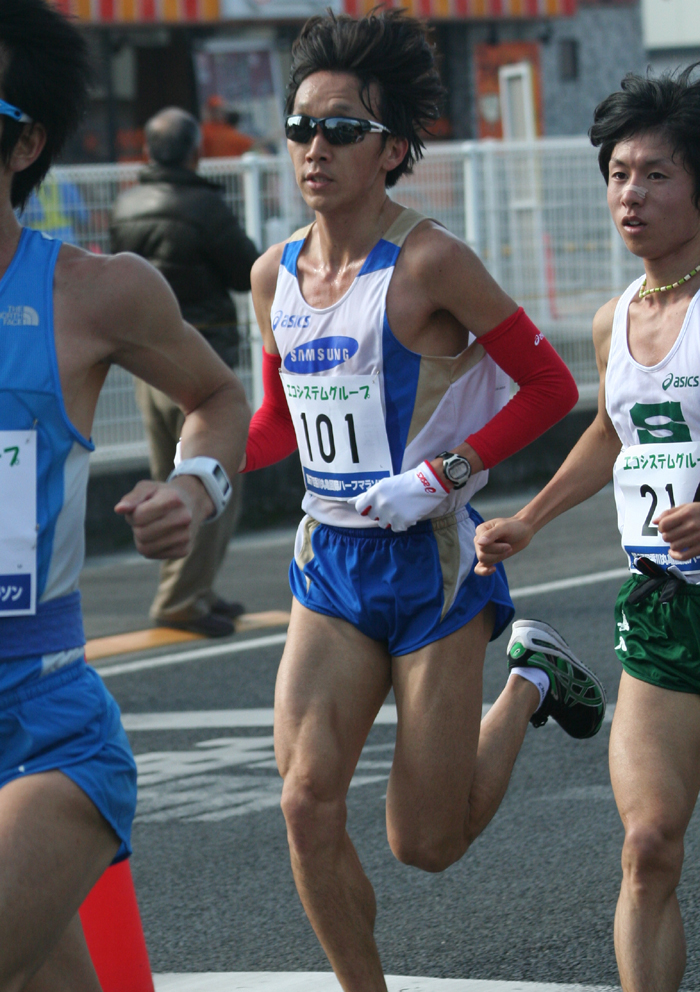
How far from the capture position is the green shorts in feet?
11.7

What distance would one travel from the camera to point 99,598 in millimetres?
9312

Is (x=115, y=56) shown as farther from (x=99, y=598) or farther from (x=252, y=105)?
(x=99, y=598)

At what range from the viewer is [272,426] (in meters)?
4.32

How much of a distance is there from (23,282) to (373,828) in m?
2.99

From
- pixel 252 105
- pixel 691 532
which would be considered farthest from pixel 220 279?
pixel 252 105

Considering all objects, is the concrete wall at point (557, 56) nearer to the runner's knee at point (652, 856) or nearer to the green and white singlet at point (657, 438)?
the green and white singlet at point (657, 438)

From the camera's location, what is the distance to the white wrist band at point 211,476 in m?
2.78

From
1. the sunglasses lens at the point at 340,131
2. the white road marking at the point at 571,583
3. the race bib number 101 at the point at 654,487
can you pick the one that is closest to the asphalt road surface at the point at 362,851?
the white road marking at the point at 571,583

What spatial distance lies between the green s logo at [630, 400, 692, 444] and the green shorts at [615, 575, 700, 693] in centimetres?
32

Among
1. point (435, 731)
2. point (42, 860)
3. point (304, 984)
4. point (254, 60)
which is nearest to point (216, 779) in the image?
point (304, 984)

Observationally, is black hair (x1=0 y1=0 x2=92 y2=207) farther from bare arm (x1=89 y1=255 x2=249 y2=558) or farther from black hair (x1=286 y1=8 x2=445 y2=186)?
black hair (x1=286 y1=8 x2=445 y2=186)

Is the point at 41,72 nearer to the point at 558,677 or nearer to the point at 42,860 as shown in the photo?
the point at 42,860

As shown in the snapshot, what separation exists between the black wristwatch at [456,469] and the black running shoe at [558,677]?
88cm

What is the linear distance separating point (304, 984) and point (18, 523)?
177 cm
